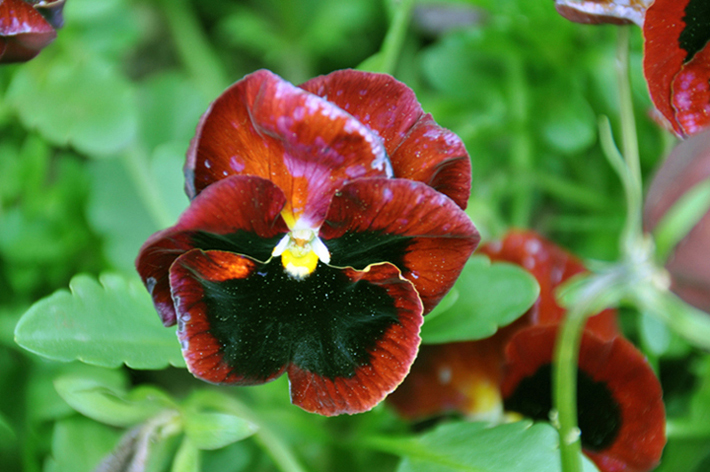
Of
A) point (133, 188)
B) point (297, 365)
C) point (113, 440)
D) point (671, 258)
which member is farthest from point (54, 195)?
point (671, 258)

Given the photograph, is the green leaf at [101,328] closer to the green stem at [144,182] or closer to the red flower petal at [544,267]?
the green stem at [144,182]

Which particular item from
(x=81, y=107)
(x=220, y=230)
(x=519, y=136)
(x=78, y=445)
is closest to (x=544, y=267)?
(x=519, y=136)

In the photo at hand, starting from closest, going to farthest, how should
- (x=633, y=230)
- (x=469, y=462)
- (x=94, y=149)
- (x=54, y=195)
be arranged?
(x=633, y=230), (x=469, y=462), (x=94, y=149), (x=54, y=195)

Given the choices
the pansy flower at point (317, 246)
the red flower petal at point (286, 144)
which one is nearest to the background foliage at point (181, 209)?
the pansy flower at point (317, 246)

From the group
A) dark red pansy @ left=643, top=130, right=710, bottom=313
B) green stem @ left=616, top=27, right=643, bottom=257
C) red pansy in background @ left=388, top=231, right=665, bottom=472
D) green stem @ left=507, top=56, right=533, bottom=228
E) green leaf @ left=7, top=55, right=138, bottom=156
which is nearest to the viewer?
dark red pansy @ left=643, top=130, right=710, bottom=313

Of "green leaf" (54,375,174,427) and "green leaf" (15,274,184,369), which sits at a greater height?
Answer: "green leaf" (15,274,184,369)

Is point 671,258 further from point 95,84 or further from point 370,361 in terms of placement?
point 95,84

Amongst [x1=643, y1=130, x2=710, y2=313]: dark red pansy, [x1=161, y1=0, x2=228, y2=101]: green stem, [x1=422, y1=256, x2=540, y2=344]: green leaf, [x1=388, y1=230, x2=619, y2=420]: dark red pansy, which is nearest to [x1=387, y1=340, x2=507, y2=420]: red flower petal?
[x1=388, y1=230, x2=619, y2=420]: dark red pansy

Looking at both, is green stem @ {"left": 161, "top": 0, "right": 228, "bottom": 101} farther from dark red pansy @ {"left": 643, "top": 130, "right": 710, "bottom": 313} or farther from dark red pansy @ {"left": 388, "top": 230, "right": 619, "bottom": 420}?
dark red pansy @ {"left": 643, "top": 130, "right": 710, "bottom": 313}
